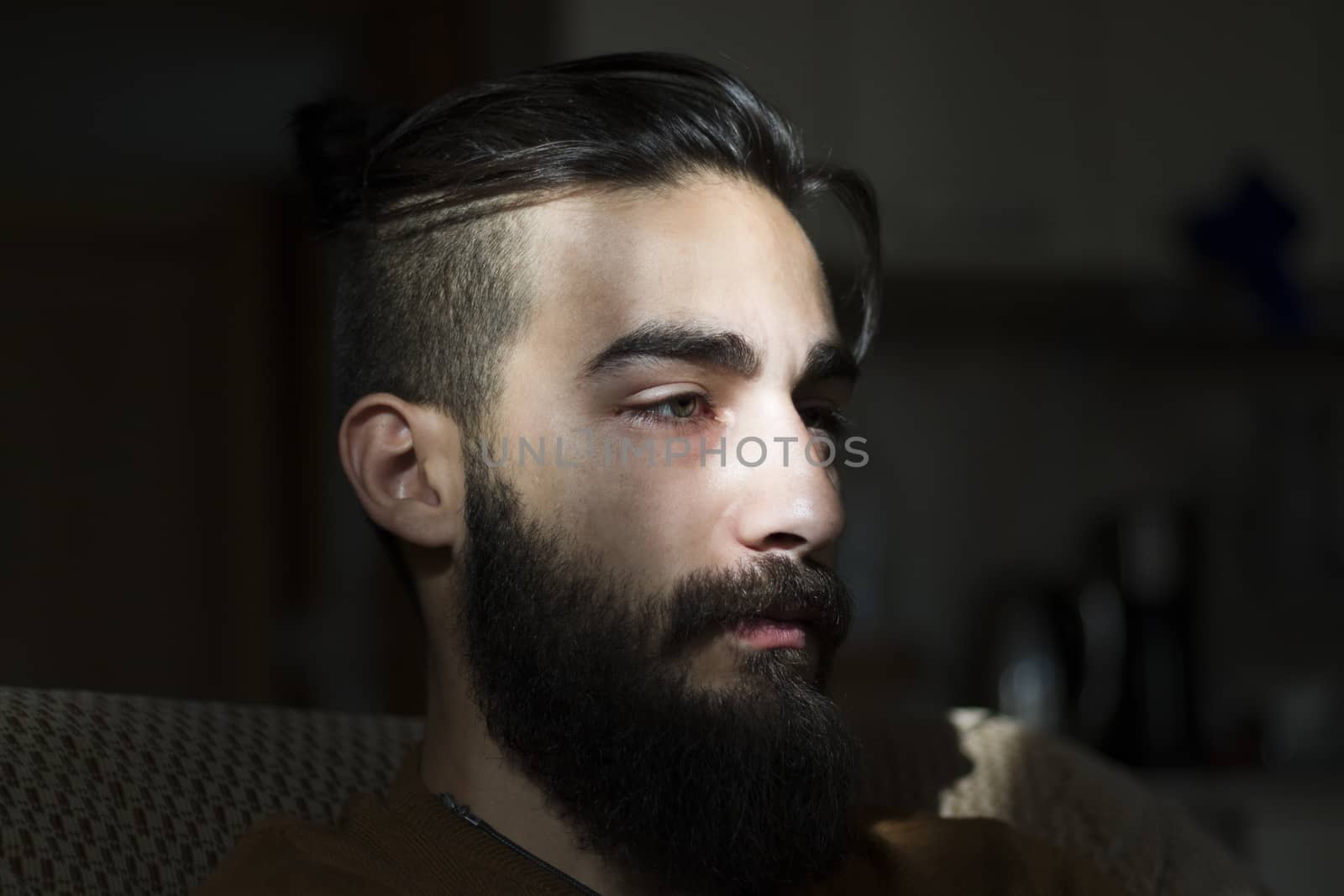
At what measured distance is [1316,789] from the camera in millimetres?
2324

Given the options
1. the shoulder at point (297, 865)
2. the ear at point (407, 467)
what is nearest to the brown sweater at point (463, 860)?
the shoulder at point (297, 865)

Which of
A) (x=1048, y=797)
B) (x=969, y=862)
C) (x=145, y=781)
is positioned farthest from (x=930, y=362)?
(x=145, y=781)

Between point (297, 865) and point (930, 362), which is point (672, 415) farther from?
point (930, 362)

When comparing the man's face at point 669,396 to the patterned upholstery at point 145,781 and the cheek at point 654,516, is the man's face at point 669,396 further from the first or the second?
the patterned upholstery at point 145,781

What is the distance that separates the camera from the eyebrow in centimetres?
91

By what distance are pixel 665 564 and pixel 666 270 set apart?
0.67 feet

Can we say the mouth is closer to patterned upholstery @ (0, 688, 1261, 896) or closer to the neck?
the neck

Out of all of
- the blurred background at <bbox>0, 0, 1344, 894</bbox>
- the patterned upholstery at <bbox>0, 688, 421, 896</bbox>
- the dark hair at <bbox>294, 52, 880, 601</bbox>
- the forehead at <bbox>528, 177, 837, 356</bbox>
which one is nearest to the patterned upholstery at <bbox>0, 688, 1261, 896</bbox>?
the patterned upholstery at <bbox>0, 688, 421, 896</bbox>

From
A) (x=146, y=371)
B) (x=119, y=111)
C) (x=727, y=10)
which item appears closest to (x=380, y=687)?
(x=146, y=371)

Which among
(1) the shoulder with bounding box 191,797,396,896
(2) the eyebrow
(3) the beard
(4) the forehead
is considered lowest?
(1) the shoulder with bounding box 191,797,396,896

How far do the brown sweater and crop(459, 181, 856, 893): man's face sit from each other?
6 centimetres

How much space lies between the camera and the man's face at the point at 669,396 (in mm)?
896

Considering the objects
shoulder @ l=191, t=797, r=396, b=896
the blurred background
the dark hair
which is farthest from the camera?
the blurred background

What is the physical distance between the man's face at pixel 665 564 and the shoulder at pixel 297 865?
13cm
